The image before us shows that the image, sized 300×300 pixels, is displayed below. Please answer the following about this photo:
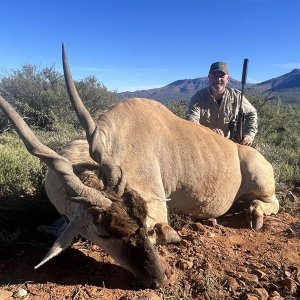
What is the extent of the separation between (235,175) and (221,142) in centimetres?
49

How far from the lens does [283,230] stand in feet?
17.5

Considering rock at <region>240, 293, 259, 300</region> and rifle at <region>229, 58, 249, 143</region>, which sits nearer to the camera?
rock at <region>240, 293, 259, 300</region>

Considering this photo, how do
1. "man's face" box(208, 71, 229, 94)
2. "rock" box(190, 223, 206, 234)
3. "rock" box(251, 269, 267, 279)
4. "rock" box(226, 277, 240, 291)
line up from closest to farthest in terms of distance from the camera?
"rock" box(226, 277, 240, 291)
"rock" box(251, 269, 267, 279)
"rock" box(190, 223, 206, 234)
"man's face" box(208, 71, 229, 94)

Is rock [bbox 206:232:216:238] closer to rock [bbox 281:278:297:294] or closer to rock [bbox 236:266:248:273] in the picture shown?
rock [bbox 236:266:248:273]

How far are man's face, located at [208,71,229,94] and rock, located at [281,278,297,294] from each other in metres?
4.62

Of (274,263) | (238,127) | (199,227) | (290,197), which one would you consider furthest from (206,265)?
(238,127)

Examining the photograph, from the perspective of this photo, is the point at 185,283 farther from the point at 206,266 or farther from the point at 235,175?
the point at 235,175

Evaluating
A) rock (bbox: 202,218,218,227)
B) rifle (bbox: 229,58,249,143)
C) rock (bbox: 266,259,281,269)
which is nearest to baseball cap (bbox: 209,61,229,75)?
rifle (bbox: 229,58,249,143)

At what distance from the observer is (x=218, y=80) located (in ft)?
25.5

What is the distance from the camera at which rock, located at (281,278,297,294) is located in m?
3.75

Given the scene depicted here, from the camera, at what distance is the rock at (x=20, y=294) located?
339 centimetres

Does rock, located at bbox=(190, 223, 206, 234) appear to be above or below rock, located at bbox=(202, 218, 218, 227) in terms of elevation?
above

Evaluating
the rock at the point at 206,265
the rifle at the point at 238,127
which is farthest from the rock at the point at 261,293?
the rifle at the point at 238,127

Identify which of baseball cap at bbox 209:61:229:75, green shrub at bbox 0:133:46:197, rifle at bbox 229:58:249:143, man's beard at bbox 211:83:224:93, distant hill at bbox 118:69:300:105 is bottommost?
distant hill at bbox 118:69:300:105
